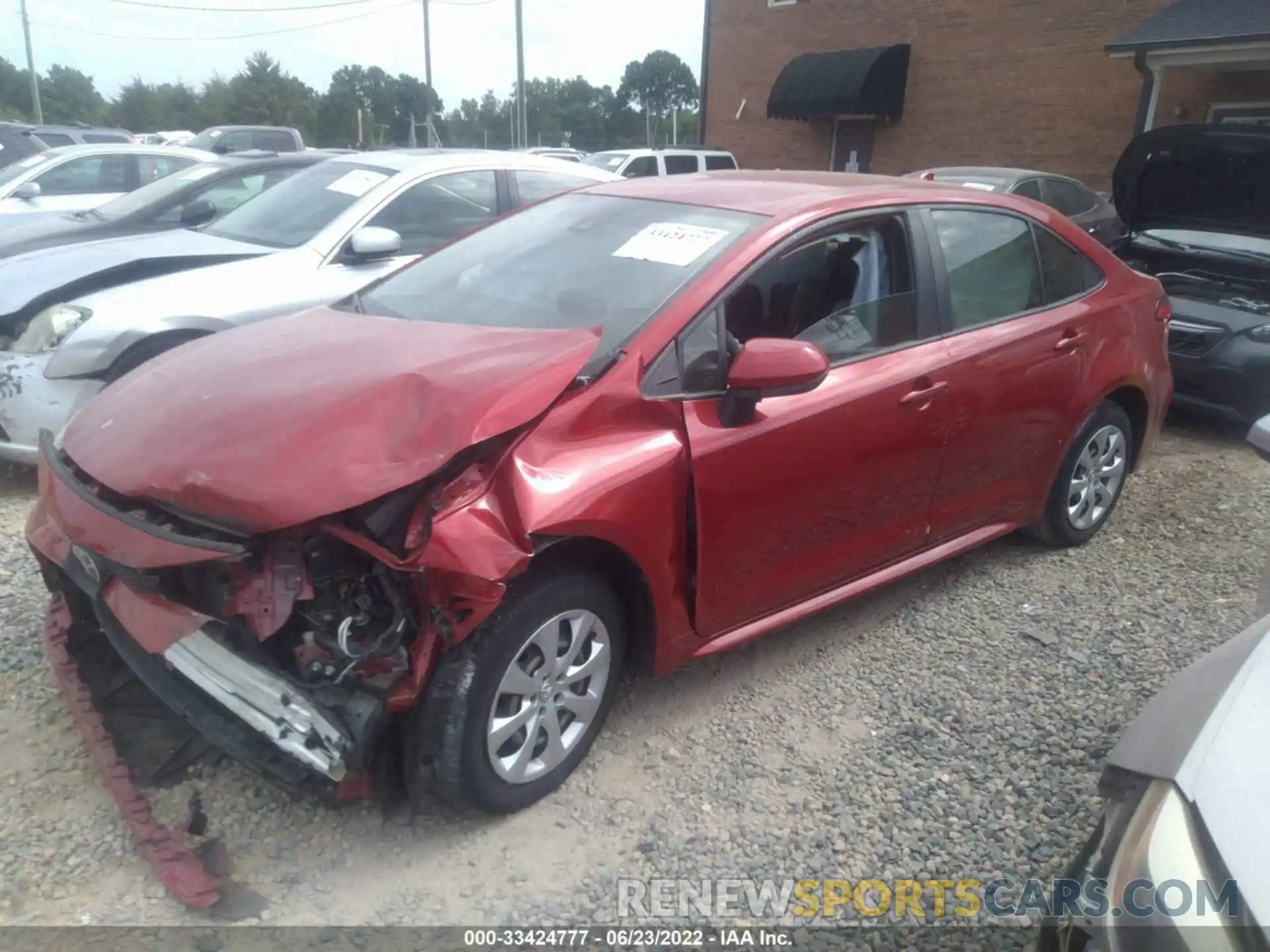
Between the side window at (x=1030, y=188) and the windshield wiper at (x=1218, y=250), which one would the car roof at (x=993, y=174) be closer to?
the side window at (x=1030, y=188)

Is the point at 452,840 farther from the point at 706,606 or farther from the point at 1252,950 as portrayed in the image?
the point at 1252,950

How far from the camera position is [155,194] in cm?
676

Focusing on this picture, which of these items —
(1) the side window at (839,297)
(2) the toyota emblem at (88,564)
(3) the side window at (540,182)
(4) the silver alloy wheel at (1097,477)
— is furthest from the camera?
(3) the side window at (540,182)

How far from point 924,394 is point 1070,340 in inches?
40.7

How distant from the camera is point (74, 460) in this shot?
107 inches

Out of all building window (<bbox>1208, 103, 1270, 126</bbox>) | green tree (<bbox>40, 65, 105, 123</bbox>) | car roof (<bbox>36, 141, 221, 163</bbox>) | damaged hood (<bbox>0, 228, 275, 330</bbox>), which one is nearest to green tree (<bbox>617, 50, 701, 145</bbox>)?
green tree (<bbox>40, 65, 105, 123</bbox>)

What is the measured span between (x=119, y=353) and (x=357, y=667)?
2751 millimetres

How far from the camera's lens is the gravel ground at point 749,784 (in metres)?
2.50

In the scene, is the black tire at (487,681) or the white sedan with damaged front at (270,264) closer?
the black tire at (487,681)

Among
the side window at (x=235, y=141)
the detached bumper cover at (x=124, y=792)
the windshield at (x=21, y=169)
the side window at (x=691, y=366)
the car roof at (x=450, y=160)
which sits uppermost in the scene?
the side window at (x=235, y=141)

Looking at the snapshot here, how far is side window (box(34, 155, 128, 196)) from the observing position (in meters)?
9.14

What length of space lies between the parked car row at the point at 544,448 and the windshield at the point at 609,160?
12.0 meters

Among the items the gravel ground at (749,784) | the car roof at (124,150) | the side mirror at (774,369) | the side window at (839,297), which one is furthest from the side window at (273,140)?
the side mirror at (774,369)

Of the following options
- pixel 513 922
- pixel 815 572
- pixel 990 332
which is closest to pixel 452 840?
pixel 513 922
